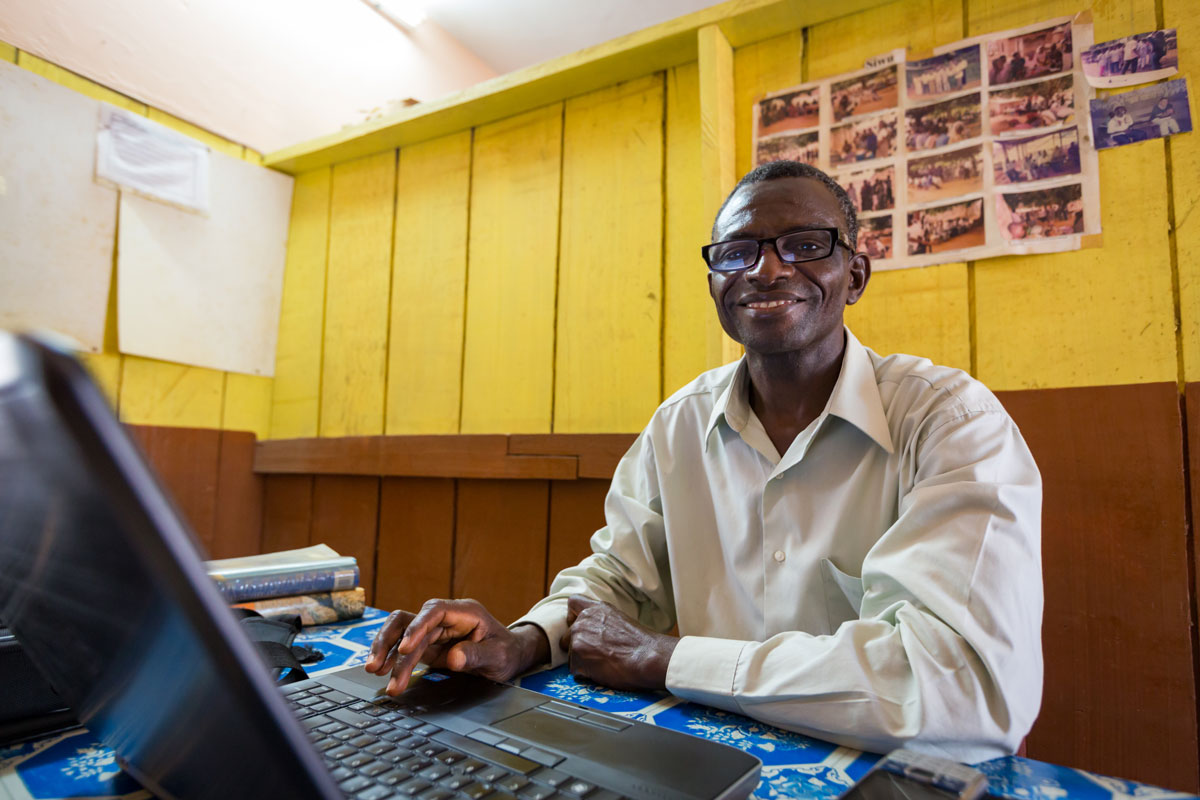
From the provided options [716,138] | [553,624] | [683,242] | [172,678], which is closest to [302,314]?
[683,242]

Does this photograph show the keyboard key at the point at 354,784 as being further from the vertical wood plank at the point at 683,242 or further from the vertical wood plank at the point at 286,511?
the vertical wood plank at the point at 286,511

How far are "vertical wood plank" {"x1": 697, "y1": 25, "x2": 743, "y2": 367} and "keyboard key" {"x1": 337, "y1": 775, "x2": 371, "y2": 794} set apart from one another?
1141 mm

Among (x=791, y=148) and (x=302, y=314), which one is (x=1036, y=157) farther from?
(x=302, y=314)

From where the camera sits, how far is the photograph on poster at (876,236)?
1.39 metres

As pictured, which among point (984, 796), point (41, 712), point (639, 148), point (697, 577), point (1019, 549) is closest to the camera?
point (984, 796)

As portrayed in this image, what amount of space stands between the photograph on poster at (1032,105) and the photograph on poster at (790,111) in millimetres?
335

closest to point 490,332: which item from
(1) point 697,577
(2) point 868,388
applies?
(1) point 697,577

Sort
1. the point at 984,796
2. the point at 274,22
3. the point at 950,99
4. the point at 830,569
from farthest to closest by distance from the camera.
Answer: the point at 274,22 < the point at 950,99 < the point at 830,569 < the point at 984,796

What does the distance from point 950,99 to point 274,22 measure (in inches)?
79.1

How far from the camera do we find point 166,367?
78.2 inches

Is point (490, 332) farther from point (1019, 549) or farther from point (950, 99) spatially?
point (1019, 549)

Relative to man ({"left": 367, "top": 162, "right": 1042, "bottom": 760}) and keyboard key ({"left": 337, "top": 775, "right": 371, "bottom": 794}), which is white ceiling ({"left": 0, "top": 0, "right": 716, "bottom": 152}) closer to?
man ({"left": 367, "top": 162, "right": 1042, "bottom": 760})

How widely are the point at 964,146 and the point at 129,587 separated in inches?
58.9

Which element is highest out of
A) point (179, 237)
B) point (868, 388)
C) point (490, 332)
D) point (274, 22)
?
point (274, 22)
